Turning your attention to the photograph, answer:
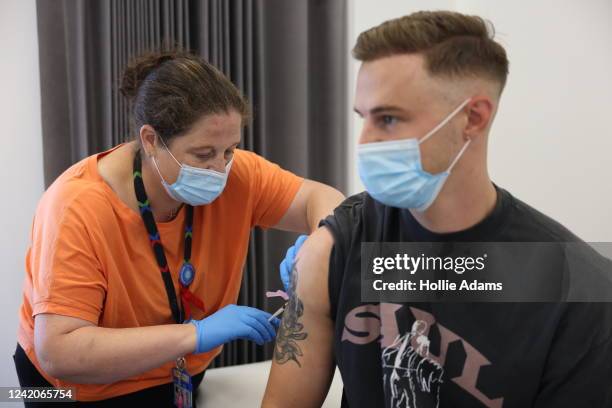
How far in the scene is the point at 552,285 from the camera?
1102mm

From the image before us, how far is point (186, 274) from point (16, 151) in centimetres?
109

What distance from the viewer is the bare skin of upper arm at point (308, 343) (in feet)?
4.13

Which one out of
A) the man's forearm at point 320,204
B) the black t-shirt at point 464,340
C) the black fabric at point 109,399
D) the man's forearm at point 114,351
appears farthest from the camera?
the man's forearm at point 320,204

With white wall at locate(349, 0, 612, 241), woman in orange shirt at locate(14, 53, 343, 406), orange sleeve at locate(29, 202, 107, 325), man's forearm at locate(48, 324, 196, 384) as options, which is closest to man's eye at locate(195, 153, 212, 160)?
woman in orange shirt at locate(14, 53, 343, 406)

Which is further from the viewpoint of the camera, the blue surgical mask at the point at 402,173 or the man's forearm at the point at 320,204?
the man's forearm at the point at 320,204

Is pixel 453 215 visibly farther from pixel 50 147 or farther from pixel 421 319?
pixel 50 147

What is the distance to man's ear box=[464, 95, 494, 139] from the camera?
1.10 m

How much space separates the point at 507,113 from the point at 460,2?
649mm

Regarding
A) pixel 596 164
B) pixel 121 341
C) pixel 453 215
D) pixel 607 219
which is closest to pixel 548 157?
pixel 596 164

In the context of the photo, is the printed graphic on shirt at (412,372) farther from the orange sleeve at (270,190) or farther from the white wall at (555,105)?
the white wall at (555,105)

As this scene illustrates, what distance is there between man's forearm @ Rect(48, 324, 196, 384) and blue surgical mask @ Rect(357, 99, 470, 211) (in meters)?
0.66

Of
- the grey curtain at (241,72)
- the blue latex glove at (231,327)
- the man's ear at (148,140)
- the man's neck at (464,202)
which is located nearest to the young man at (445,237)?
the man's neck at (464,202)

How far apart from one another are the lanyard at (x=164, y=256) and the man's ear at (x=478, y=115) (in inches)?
34.2

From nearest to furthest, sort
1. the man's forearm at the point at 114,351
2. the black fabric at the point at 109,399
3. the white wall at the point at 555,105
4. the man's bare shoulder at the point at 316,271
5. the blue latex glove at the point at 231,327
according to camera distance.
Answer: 1. the man's bare shoulder at the point at 316,271
2. the man's forearm at the point at 114,351
3. the blue latex glove at the point at 231,327
4. the black fabric at the point at 109,399
5. the white wall at the point at 555,105
